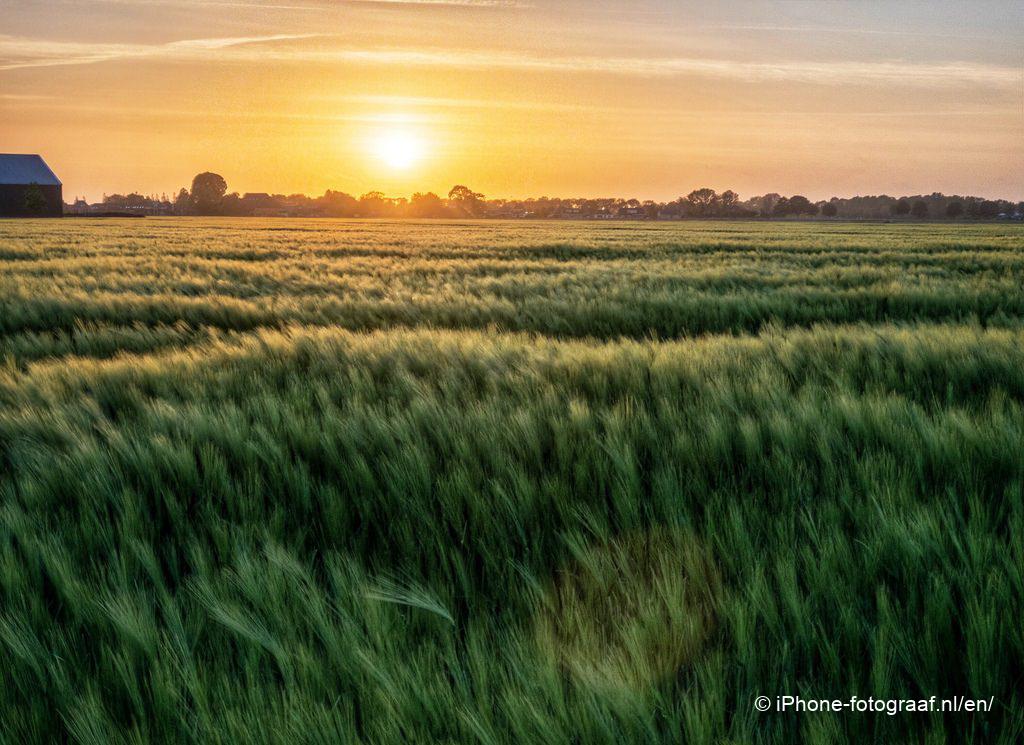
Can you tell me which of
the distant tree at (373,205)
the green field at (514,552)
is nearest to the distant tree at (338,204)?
the distant tree at (373,205)

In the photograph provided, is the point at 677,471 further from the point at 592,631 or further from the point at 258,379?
the point at 258,379

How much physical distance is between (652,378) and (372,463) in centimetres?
137

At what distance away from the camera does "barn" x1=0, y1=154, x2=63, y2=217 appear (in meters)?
85.8

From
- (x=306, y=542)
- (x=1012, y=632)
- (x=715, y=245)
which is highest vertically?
(x=715, y=245)

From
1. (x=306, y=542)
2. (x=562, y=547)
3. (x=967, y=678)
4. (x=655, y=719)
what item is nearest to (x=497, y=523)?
(x=562, y=547)

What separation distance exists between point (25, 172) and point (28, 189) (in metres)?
4.09

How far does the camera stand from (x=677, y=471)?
1697mm

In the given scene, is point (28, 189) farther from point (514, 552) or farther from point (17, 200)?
point (514, 552)

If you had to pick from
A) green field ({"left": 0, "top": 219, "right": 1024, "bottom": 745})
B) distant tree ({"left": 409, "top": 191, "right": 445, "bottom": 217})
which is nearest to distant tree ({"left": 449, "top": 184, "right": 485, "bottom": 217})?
distant tree ({"left": 409, "top": 191, "right": 445, "bottom": 217})

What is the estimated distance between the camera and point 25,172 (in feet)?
293

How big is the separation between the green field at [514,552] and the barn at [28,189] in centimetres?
10510

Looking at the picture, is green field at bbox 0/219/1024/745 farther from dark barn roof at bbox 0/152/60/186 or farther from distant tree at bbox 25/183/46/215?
dark barn roof at bbox 0/152/60/186

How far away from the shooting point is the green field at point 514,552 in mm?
906

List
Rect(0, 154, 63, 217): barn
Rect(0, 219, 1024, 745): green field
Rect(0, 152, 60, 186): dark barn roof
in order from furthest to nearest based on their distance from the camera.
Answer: Rect(0, 152, 60, 186): dark barn roof
Rect(0, 154, 63, 217): barn
Rect(0, 219, 1024, 745): green field
